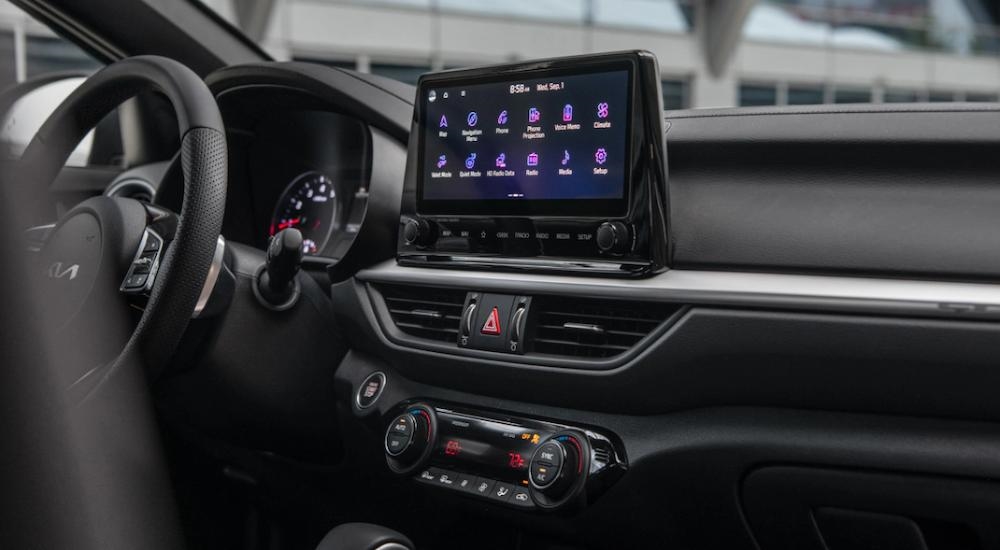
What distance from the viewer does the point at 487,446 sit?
1476mm

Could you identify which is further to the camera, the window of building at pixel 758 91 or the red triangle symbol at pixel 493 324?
the window of building at pixel 758 91

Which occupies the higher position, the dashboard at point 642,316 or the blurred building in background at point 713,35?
the blurred building in background at point 713,35

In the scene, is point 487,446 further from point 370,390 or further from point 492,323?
point 370,390

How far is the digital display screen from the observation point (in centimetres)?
144

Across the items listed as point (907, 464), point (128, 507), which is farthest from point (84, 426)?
point (907, 464)

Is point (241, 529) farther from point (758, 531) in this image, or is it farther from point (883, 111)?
point (883, 111)

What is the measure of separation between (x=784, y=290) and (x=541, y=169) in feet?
1.32

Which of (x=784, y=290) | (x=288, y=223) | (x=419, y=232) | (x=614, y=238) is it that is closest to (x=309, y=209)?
(x=288, y=223)

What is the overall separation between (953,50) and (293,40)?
27.7ft

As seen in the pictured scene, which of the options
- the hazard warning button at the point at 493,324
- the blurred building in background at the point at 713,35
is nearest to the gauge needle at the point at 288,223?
the hazard warning button at the point at 493,324

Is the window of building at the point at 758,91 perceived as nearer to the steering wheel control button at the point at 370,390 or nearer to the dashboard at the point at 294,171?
the dashboard at the point at 294,171

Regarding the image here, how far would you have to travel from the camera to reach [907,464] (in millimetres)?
1219

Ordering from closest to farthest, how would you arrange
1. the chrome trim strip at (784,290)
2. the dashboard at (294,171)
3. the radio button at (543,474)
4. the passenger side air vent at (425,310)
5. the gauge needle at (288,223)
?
the chrome trim strip at (784,290) → the radio button at (543,474) → the passenger side air vent at (425,310) → the dashboard at (294,171) → the gauge needle at (288,223)

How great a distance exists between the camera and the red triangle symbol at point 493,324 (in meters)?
1.48
